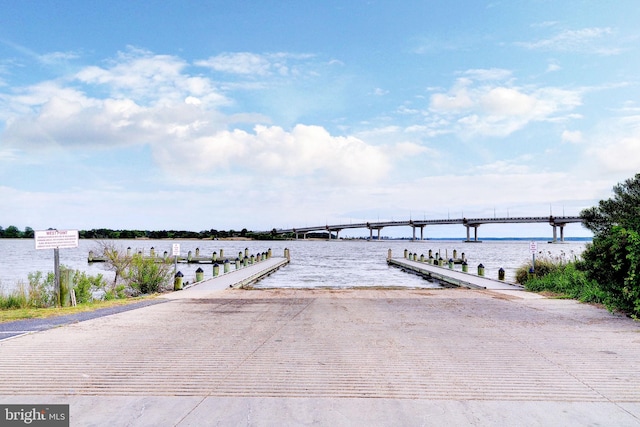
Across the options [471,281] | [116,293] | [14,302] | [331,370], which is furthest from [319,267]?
[331,370]

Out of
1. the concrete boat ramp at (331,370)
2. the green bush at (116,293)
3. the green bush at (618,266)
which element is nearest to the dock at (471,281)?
the green bush at (618,266)

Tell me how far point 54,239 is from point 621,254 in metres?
17.3

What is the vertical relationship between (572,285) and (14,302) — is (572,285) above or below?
below

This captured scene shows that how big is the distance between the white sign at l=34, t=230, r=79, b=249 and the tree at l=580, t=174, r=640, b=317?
16516mm

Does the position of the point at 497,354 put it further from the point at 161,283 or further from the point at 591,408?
the point at 161,283

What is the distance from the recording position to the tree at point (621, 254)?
11.6 m

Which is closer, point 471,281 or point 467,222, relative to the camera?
point 471,281

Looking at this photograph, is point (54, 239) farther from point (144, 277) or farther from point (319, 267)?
point (319, 267)

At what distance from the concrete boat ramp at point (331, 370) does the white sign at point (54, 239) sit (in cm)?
535

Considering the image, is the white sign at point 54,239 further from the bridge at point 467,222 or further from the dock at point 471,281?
the bridge at point 467,222

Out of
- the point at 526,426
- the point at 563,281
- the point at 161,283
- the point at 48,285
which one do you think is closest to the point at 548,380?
the point at 526,426

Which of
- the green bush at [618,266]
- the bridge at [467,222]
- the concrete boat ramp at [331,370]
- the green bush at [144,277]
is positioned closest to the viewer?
the concrete boat ramp at [331,370]

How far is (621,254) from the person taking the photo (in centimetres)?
1219

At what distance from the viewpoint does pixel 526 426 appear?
15.8 ft
